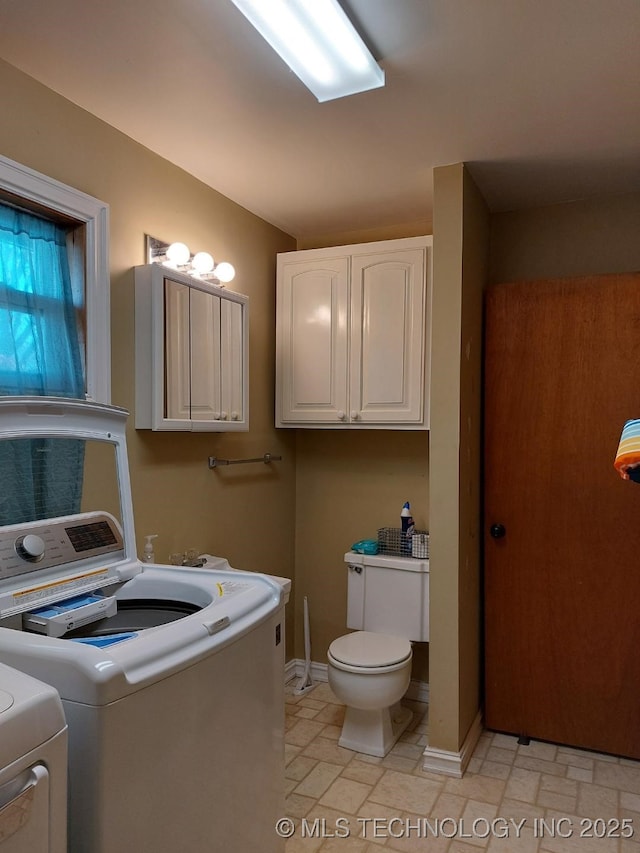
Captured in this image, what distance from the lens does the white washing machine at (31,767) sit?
87 cm

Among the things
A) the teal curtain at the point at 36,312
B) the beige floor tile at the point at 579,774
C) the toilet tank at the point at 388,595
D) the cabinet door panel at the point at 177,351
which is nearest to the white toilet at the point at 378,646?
the toilet tank at the point at 388,595

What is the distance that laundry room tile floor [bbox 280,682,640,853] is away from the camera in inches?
81.7

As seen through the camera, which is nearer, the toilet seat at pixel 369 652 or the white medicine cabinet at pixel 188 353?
the white medicine cabinet at pixel 188 353

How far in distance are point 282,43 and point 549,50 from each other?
2.54 ft

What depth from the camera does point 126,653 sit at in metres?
1.14

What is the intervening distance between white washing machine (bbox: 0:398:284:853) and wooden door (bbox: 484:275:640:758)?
1485mm

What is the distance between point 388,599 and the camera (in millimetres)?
2941

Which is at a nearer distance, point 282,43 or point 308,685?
point 282,43

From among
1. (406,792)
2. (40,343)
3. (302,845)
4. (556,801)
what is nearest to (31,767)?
(40,343)

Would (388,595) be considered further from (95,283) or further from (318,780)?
(95,283)

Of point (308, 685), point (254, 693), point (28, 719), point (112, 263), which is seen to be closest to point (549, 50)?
point (112, 263)

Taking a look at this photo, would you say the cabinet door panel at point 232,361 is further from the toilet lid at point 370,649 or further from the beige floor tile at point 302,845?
the beige floor tile at point 302,845

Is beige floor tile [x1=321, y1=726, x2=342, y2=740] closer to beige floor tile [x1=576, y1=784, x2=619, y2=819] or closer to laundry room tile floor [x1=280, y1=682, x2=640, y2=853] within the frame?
laundry room tile floor [x1=280, y1=682, x2=640, y2=853]

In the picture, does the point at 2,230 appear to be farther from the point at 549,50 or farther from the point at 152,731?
the point at 549,50
